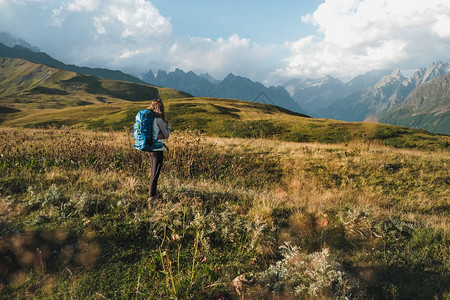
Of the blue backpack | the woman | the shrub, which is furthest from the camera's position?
the woman

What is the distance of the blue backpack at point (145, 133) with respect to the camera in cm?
606

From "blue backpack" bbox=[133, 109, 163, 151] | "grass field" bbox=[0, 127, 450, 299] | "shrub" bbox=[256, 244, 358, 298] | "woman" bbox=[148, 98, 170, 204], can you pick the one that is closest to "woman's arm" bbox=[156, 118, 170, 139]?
"woman" bbox=[148, 98, 170, 204]

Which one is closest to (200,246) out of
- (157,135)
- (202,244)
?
(202,244)

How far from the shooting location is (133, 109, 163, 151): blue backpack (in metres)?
6.06

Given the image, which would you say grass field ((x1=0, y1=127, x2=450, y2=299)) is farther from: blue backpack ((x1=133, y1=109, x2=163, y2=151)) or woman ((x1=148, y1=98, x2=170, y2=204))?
blue backpack ((x1=133, y1=109, x2=163, y2=151))

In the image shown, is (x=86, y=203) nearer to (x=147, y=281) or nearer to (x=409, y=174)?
(x=147, y=281)

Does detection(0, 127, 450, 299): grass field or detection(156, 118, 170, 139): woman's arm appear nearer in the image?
detection(0, 127, 450, 299): grass field

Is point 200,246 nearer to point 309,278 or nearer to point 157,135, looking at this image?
point 309,278

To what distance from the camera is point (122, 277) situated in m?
3.62

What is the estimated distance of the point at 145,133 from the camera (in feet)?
19.9

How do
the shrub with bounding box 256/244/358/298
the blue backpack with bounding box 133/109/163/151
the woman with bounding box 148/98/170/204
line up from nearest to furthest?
the shrub with bounding box 256/244/358/298 → the blue backpack with bounding box 133/109/163/151 → the woman with bounding box 148/98/170/204

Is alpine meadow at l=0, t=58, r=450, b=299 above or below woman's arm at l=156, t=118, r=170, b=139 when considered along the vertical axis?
below

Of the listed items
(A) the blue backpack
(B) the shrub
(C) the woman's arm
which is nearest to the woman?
(C) the woman's arm

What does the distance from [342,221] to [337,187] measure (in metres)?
5.90
